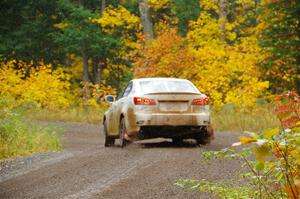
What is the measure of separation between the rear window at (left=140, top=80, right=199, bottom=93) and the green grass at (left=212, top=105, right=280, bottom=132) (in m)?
5.86

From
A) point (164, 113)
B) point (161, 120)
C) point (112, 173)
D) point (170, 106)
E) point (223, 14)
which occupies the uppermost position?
point (223, 14)

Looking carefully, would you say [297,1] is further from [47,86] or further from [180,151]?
[47,86]

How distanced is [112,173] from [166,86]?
4680mm

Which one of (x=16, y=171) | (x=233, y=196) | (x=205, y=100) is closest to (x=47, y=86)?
(x=205, y=100)

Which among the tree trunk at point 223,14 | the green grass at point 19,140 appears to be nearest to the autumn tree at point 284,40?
the tree trunk at point 223,14

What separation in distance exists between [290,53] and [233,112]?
123 inches

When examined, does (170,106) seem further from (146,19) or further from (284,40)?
(146,19)

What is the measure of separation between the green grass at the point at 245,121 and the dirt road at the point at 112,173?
6.84 meters

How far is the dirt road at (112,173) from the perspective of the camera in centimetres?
809

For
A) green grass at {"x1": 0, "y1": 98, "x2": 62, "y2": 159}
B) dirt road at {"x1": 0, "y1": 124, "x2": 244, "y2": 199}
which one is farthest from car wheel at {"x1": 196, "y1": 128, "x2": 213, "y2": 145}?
green grass at {"x1": 0, "y1": 98, "x2": 62, "y2": 159}

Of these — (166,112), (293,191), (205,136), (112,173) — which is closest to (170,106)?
(166,112)

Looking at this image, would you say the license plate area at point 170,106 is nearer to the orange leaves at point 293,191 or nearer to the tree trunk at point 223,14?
the orange leaves at point 293,191

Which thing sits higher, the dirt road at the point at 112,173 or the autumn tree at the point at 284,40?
the autumn tree at the point at 284,40

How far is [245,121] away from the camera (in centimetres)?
2106
